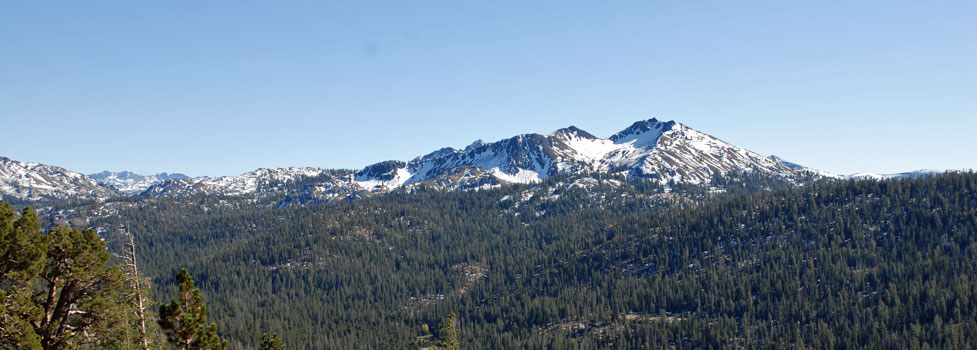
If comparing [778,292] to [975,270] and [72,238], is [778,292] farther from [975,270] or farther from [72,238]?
[72,238]

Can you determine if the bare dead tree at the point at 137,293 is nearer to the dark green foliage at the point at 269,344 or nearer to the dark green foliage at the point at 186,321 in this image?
the dark green foliage at the point at 186,321

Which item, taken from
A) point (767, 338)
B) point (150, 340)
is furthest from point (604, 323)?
point (150, 340)

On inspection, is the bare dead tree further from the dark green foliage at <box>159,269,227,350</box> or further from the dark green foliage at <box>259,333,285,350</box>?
the dark green foliage at <box>259,333,285,350</box>

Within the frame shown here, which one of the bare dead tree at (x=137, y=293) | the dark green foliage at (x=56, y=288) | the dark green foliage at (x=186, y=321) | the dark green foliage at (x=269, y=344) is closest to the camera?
the dark green foliage at (x=56, y=288)

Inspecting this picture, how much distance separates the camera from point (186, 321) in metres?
32.7

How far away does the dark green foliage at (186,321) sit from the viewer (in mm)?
32750

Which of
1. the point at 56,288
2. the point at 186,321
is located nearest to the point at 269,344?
the point at 56,288

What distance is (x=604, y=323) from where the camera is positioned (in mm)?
193750

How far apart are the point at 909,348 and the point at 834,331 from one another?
18782 millimetres

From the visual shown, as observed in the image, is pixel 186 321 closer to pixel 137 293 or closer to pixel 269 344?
pixel 137 293

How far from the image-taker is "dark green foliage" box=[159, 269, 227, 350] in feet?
107

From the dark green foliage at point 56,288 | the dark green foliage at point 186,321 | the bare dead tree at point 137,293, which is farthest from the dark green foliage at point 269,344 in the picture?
the dark green foliage at point 186,321

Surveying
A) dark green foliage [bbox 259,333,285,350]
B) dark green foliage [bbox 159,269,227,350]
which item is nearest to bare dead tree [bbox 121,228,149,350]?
dark green foliage [bbox 159,269,227,350]

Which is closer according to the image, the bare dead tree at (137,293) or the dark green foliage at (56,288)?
the dark green foliage at (56,288)
